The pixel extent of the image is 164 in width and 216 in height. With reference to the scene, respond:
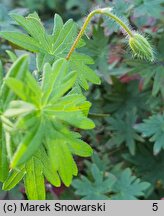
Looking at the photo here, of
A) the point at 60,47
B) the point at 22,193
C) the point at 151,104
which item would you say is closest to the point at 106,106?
the point at 151,104

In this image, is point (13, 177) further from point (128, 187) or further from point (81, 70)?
point (128, 187)

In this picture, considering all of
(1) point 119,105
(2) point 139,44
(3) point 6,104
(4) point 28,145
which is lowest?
(4) point 28,145

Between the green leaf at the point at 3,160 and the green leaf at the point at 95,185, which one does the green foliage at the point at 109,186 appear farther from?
the green leaf at the point at 3,160

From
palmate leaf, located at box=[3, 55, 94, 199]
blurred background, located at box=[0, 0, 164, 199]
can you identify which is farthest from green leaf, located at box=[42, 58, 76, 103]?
blurred background, located at box=[0, 0, 164, 199]

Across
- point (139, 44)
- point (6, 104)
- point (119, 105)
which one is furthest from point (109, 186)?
point (6, 104)

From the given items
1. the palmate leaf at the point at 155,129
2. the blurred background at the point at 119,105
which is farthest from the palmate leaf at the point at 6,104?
the palmate leaf at the point at 155,129
